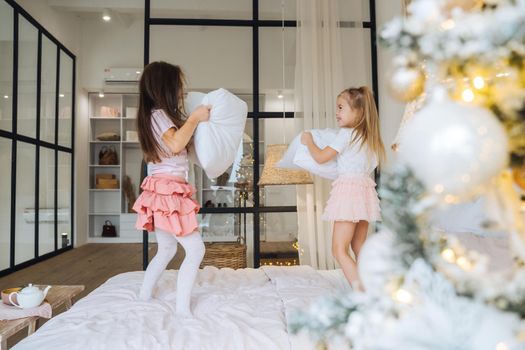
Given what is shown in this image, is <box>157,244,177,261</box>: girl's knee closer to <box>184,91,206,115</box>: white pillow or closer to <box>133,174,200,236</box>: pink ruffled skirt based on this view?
<box>133,174,200,236</box>: pink ruffled skirt

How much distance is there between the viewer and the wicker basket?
3063 mm

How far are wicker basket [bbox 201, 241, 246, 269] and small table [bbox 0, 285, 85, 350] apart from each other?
46.4 inches

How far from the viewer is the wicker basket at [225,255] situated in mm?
3063

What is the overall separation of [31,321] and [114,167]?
597cm

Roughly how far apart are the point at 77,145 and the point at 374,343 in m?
6.73

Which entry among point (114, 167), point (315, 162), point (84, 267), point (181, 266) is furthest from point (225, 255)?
point (114, 167)

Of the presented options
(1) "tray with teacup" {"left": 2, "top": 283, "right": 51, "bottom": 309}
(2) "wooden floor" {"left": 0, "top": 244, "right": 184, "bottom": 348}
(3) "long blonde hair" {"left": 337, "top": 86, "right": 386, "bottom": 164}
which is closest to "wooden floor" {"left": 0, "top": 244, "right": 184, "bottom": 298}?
(2) "wooden floor" {"left": 0, "top": 244, "right": 184, "bottom": 348}

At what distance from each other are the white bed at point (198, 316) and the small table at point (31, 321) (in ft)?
0.41

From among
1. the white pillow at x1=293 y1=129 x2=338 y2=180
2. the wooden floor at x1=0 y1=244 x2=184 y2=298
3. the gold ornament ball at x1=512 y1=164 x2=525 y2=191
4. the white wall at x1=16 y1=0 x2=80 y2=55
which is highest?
the white wall at x1=16 y1=0 x2=80 y2=55

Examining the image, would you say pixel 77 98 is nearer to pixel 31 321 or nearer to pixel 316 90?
pixel 316 90

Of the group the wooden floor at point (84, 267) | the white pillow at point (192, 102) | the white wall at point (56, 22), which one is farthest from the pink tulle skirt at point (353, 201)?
the white wall at point (56, 22)

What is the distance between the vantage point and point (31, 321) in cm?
157

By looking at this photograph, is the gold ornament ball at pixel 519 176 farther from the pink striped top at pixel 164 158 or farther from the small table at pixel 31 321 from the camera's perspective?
the pink striped top at pixel 164 158

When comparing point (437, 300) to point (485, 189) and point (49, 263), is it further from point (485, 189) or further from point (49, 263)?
point (49, 263)
